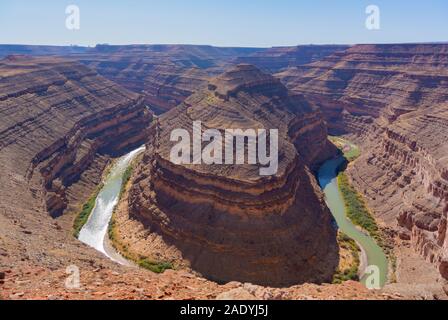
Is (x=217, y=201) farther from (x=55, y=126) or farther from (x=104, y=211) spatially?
(x=55, y=126)

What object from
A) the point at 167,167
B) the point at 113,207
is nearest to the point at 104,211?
the point at 113,207

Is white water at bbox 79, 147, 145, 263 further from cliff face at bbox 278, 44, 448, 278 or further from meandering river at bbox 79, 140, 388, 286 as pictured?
cliff face at bbox 278, 44, 448, 278

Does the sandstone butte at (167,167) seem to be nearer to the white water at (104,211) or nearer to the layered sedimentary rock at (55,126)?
the layered sedimentary rock at (55,126)

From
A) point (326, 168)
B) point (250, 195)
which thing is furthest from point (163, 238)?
point (326, 168)

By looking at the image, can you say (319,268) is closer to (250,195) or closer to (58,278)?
(250,195)

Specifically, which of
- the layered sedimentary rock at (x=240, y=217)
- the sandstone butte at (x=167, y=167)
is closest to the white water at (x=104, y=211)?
the sandstone butte at (x=167, y=167)
